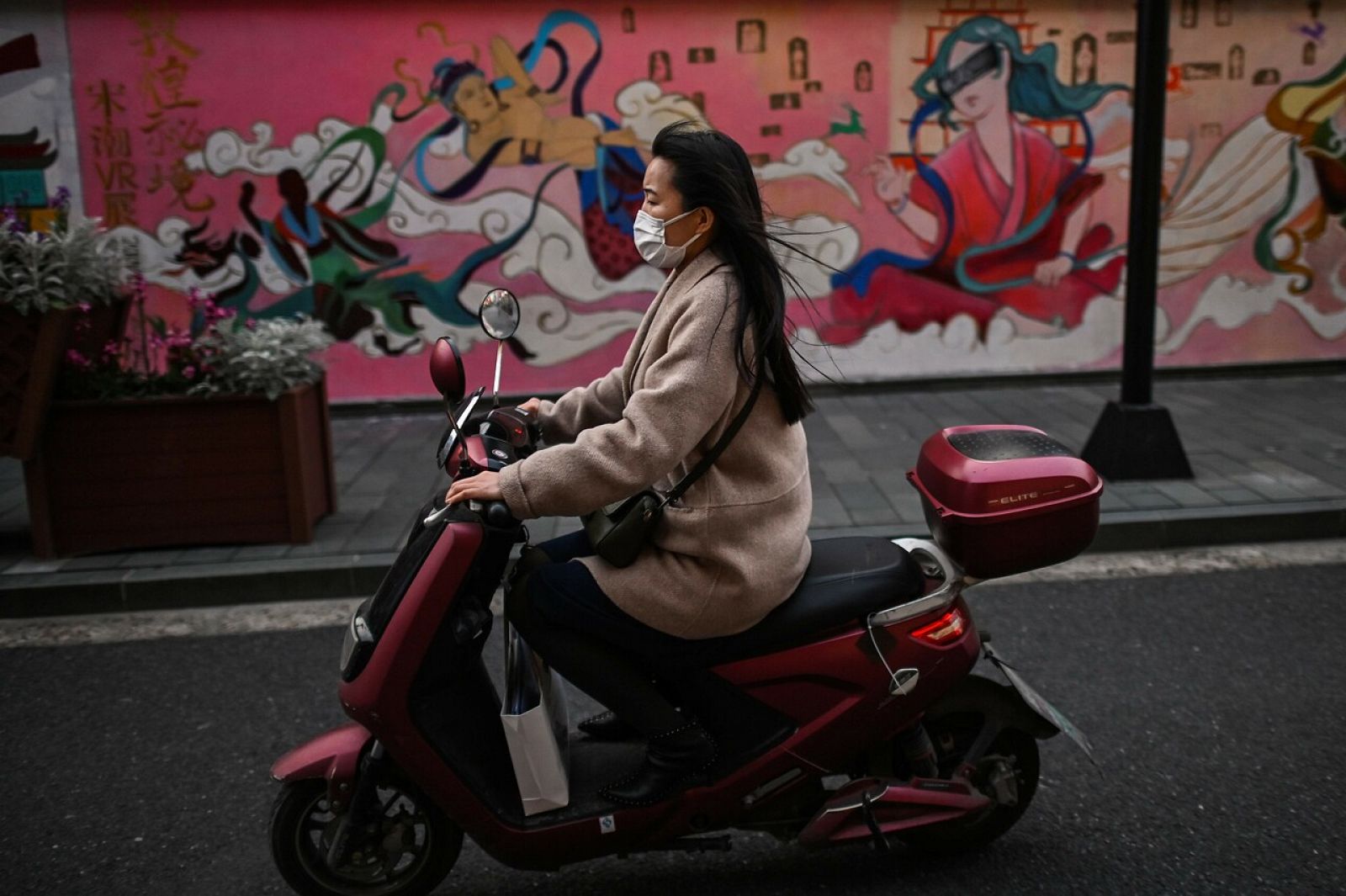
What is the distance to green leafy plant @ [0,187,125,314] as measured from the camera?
5.06 m

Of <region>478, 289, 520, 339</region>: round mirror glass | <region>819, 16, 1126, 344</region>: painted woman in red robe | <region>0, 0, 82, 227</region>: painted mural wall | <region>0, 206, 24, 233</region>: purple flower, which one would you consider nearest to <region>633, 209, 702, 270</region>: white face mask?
<region>478, 289, 520, 339</region>: round mirror glass

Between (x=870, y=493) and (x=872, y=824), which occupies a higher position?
(x=872, y=824)

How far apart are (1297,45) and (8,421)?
8.62 metres

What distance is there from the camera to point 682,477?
262 cm

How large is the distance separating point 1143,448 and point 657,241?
168 inches

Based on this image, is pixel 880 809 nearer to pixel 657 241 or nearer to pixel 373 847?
pixel 373 847

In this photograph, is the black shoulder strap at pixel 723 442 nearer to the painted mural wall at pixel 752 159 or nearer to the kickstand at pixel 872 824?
the kickstand at pixel 872 824

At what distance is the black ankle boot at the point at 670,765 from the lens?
2.69m

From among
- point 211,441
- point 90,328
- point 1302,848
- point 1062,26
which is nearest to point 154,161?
point 90,328

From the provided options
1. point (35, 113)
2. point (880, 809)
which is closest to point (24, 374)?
point (35, 113)

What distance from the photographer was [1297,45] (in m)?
8.70

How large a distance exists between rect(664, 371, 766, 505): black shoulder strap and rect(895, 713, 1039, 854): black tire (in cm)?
87

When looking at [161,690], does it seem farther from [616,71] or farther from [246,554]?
[616,71]

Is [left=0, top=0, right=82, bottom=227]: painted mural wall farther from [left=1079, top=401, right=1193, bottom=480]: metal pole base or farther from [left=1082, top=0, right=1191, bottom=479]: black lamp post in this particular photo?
[left=1079, top=401, right=1193, bottom=480]: metal pole base
